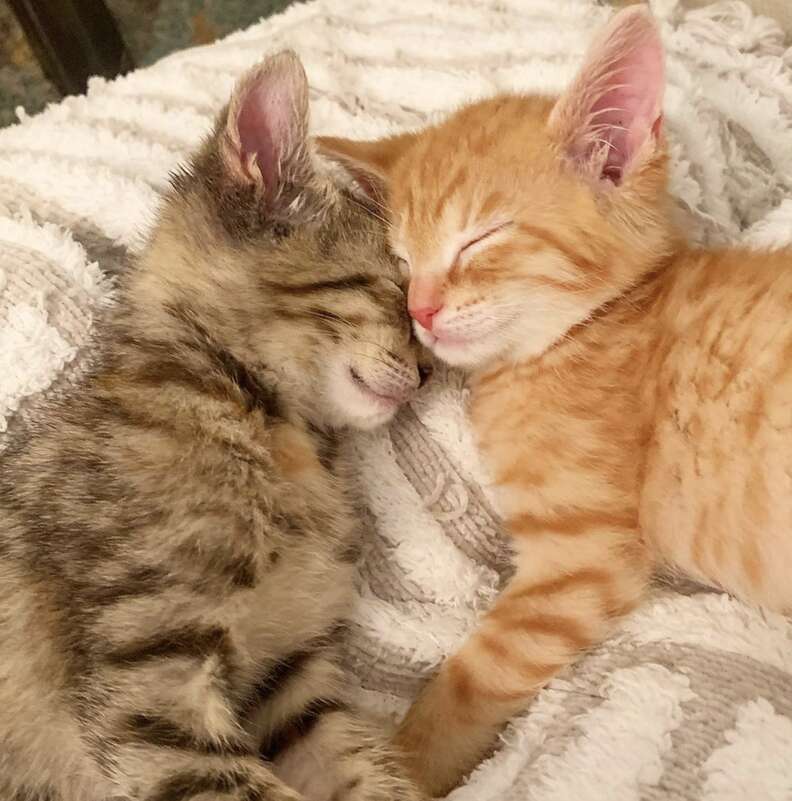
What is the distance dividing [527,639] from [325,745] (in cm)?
28

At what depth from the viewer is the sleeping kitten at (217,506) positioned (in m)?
0.89

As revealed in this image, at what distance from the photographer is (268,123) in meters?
1.11

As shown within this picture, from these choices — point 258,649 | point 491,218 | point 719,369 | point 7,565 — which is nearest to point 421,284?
point 491,218

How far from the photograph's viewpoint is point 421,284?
118 centimetres

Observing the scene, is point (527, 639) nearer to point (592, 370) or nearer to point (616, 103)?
point (592, 370)

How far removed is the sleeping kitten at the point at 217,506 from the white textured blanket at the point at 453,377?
4.3 inches

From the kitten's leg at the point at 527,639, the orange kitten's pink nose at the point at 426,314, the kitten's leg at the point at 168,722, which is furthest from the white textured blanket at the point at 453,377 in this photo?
the kitten's leg at the point at 168,722

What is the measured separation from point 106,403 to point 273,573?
29 cm

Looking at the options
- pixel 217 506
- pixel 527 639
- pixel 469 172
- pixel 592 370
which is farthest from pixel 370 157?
pixel 527 639

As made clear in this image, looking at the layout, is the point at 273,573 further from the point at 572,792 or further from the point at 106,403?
the point at 572,792

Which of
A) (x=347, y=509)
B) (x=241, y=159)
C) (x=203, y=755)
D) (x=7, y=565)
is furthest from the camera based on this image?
(x=347, y=509)

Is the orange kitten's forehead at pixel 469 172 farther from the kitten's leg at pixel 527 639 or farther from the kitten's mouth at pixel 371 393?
the kitten's leg at pixel 527 639

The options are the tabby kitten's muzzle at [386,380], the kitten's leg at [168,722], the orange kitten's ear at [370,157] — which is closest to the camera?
the kitten's leg at [168,722]

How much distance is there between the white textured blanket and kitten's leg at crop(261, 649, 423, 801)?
0.32ft
